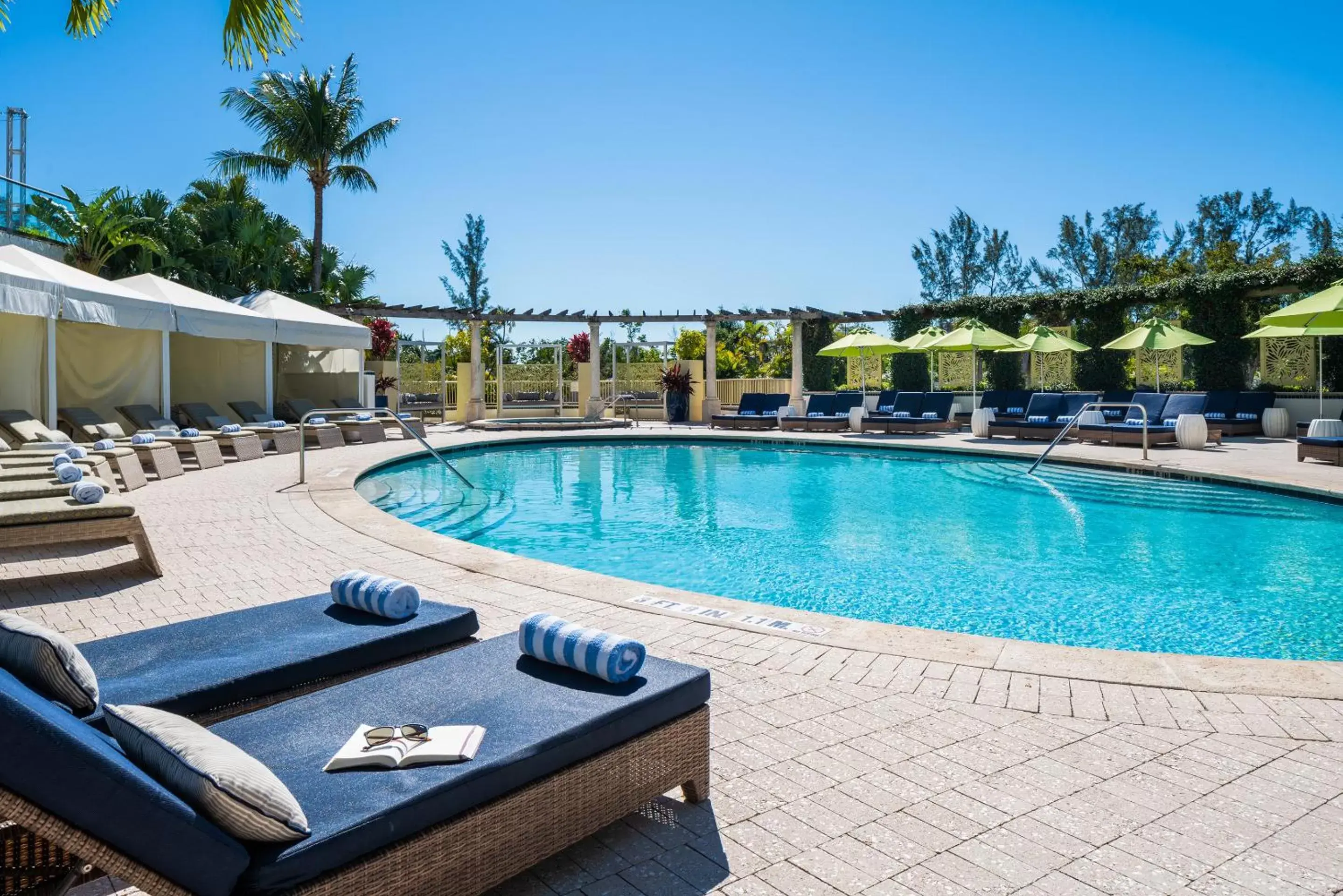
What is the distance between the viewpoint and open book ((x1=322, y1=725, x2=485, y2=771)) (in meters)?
1.95

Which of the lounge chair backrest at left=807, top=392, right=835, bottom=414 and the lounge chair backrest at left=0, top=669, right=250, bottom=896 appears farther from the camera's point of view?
the lounge chair backrest at left=807, top=392, right=835, bottom=414

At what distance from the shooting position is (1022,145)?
2598 cm

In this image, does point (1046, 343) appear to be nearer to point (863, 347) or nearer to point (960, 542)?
point (863, 347)

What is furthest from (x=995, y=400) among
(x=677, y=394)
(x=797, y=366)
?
(x=677, y=394)

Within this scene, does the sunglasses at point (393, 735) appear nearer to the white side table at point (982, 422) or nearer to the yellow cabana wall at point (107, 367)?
the yellow cabana wall at point (107, 367)

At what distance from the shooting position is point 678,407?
72.3 ft

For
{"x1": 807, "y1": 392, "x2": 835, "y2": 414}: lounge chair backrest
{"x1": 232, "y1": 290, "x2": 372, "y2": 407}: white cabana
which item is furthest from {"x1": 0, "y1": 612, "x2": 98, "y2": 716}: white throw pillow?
{"x1": 807, "y1": 392, "x2": 835, "y2": 414}: lounge chair backrest

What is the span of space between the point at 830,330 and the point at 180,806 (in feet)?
71.8

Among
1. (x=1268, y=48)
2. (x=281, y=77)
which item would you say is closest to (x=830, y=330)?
(x=1268, y=48)

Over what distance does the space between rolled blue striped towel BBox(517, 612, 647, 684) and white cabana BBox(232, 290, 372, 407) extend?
44.1 feet

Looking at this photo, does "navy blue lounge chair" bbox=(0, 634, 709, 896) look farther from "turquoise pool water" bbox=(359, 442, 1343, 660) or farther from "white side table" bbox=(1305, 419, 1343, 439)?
"white side table" bbox=(1305, 419, 1343, 439)

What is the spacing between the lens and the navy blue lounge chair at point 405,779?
1530 mm

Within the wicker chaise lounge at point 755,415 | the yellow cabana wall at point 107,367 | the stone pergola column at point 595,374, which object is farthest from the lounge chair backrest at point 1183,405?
the yellow cabana wall at point 107,367

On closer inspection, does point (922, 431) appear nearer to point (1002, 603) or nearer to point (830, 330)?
point (830, 330)
